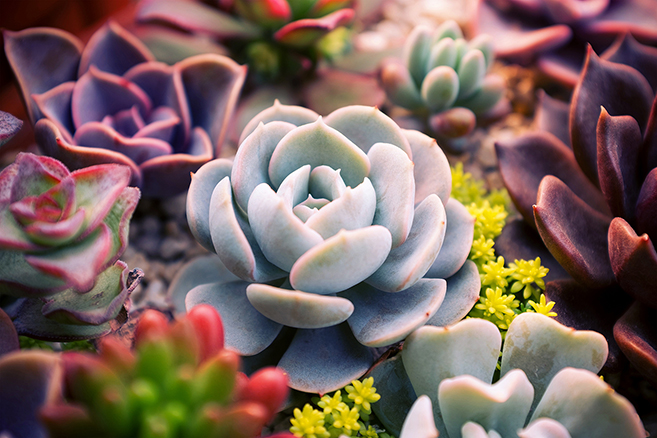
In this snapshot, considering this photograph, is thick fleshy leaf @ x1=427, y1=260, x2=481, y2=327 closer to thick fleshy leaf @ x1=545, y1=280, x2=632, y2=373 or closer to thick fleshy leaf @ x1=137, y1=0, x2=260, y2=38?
thick fleshy leaf @ x1=545, y1=280, x2=632, y2=373

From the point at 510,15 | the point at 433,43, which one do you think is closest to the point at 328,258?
the point at 433,43

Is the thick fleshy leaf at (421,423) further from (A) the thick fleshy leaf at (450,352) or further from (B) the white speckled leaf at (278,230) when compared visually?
(B) the white speckled leaf at (278,230)

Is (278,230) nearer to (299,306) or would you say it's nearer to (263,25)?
(299,306)

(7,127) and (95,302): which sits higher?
(7,127)

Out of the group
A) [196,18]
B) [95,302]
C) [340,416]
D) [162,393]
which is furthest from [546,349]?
[196,18]

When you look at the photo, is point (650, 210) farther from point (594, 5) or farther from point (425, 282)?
point (594, 5)

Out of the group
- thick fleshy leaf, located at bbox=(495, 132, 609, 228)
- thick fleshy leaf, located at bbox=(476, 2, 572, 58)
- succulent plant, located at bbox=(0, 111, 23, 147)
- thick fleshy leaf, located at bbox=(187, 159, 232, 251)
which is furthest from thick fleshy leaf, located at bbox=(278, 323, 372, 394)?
thick fleshy leaf, located at bbox=(476, 2, 572, 58)
